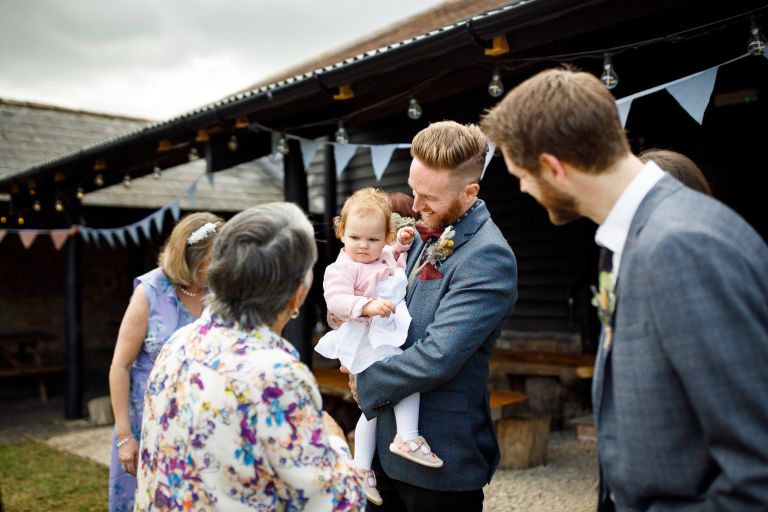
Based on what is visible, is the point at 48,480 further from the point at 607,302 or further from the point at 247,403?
the point at 607,302

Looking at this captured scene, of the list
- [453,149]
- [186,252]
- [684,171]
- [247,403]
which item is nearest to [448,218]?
[453,149]

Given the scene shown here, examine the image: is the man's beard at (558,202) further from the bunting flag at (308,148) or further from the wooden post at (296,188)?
the wooden post at (296,188)

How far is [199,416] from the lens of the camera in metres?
1.52

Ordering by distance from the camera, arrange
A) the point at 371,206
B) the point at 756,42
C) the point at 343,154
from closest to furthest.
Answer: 1. the point at 371,206
2. the point at 756,42
3. the point at 343,154

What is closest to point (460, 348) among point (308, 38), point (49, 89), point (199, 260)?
point (199, 260)

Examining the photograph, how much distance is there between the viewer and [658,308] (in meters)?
1.17

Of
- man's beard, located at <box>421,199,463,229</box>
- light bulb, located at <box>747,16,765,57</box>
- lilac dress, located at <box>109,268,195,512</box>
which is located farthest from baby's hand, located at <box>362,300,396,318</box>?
light bulb, located at <box>747,16,765,57</box>

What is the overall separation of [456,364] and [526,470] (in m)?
4.06

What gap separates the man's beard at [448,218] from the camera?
2.13 m

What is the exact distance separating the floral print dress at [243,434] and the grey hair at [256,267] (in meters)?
0.05

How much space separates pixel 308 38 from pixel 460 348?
52.4 meters

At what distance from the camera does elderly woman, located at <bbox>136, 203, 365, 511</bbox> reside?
150 cm

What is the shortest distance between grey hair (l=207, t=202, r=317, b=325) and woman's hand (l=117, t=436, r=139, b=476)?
5.08 ft

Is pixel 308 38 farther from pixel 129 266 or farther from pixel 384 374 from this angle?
pixel 384 374
